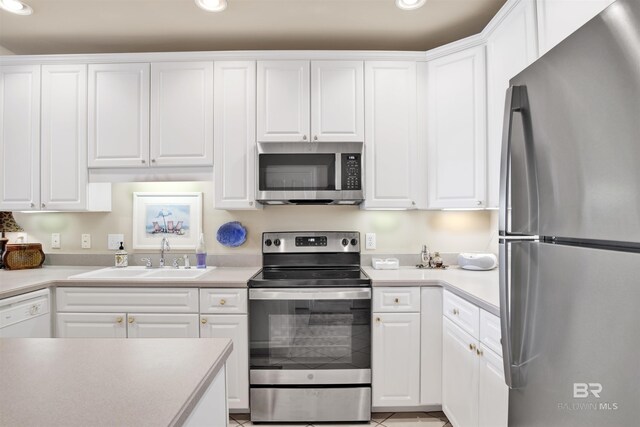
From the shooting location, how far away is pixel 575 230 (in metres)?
0.78

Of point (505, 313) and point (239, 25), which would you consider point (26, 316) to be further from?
point (505, 313)

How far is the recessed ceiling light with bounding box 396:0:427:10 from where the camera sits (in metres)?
2.02

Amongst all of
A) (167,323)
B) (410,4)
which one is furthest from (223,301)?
(410,4)

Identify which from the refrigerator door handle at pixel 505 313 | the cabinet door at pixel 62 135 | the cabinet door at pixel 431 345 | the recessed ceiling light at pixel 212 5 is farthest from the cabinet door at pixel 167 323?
the recessed ceiling light at pixel 212 5

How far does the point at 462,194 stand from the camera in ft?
7.35

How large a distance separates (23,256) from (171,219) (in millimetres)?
1060

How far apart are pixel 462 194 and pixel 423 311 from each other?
0.79 meters

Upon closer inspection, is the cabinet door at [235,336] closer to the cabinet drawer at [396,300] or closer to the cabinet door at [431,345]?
the cabinet drawer at [396,300]

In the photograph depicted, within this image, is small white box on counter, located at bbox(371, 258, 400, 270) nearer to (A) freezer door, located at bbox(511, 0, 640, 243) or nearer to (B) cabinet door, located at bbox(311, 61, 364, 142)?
(B) cabinet door, located at bbox(311, 61, 364, 142)

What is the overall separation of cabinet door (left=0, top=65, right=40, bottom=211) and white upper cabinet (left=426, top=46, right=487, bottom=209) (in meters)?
2.75

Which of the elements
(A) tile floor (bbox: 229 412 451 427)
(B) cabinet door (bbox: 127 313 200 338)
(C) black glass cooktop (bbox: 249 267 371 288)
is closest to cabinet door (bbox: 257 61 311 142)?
(C) black glass cooktop (bbox: 249 267 371 288)

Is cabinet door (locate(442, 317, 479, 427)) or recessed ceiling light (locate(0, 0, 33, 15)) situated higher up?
recessed ceiling light (locate(0, 0, 33, 15))

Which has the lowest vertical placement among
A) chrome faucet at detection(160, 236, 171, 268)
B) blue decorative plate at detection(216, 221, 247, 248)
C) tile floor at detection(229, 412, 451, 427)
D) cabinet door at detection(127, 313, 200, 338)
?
tile floor at detection(229, 412, 451, 427)

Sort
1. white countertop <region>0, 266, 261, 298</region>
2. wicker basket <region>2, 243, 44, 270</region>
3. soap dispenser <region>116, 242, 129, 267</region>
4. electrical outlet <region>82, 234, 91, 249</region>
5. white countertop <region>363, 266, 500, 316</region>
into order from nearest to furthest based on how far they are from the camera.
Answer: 1. white countertop <region>363, 266, 500, 316</region>
2. white countertop <region>0, 266, 261, 298</region>
3. wicker basket <region>2, 243, 44, 270</region>
4. soap dispenser <region>116, 242, 129, 267</region>
5. electrical outlet <region>82, 234, 91, 249</region>
